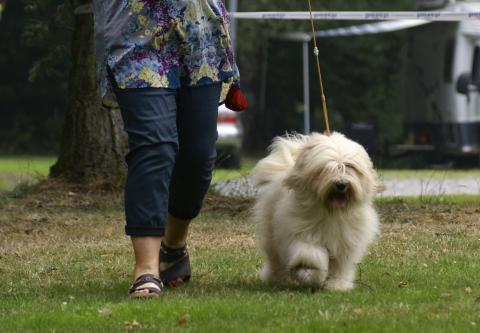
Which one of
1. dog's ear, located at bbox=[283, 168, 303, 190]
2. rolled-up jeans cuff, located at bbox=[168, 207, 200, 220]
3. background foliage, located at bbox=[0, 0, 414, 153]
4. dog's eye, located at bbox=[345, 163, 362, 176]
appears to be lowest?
background foliage, located at bbox=[0, 0, 414, 153]

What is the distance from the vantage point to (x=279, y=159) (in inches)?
265

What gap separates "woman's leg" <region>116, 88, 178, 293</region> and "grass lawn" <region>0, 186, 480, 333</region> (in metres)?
0.28

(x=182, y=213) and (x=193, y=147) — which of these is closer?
(x=193, y=147)

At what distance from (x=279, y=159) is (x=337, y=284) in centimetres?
93

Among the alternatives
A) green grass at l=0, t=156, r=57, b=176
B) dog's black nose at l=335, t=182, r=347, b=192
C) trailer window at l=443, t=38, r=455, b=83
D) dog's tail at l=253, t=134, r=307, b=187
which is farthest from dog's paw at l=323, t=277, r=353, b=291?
trailer window at l=443, t=38, r=455, b=83

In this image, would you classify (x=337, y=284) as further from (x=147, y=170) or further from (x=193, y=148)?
(x=147, y=170)

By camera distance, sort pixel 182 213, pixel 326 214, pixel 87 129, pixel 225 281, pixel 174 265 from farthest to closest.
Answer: pixel 87 129 → pixel 225 281 → pixel 174 265 → pixel 182 213 → pixel 326 214

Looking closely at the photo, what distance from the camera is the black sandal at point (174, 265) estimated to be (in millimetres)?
6367

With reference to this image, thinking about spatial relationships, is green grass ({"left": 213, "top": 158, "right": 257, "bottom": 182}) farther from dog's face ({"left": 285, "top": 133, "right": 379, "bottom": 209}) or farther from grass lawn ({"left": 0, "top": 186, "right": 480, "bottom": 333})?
dog's face ({"left": 285, "top": 133, "right": 379, "bottom": 209})

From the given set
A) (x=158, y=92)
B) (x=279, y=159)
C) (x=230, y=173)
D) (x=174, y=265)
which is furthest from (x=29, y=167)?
(x=158, y=92)

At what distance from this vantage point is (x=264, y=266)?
6.64 meters

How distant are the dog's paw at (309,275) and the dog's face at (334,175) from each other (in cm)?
34

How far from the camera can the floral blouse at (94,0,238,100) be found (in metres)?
5.77

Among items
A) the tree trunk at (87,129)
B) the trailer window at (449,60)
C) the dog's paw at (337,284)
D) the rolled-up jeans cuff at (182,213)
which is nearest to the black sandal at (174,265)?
the rolled-up jeans cuff at (182,213)
